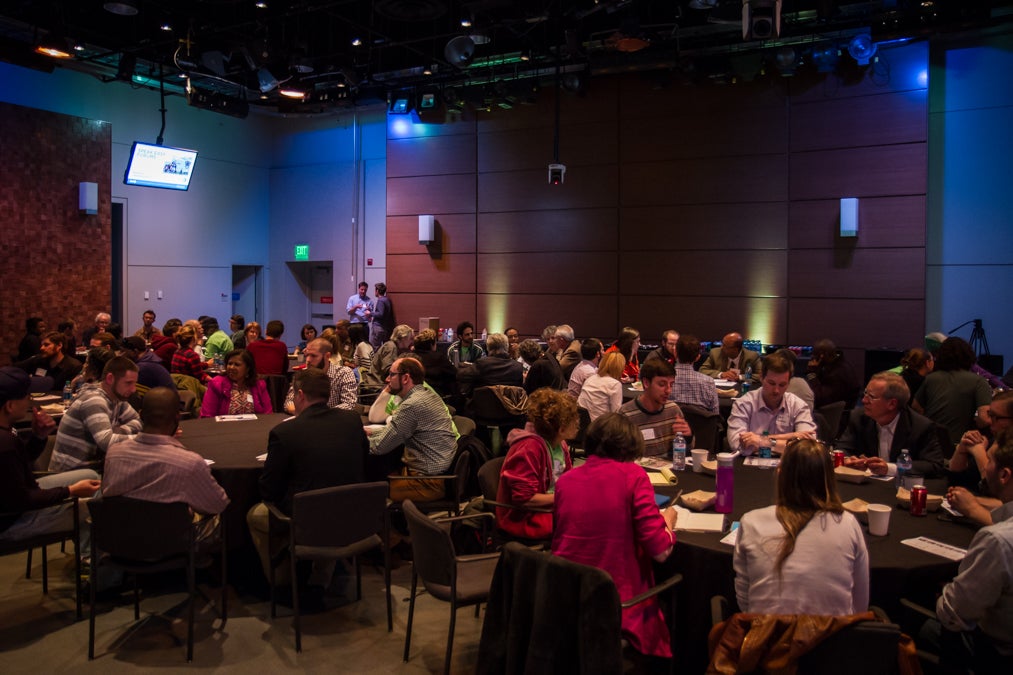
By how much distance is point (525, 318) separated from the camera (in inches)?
502

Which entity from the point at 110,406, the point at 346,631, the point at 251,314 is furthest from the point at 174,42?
the point at 346,631

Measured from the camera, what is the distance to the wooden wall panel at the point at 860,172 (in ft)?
33.1

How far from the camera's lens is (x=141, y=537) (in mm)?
3633

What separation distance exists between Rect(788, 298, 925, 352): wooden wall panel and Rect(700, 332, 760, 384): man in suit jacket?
2.73 m

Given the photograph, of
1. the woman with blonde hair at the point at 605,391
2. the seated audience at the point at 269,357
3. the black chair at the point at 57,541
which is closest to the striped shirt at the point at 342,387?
the woman with blonde hair at the point at 605,391

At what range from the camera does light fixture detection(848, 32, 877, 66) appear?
9406 mm

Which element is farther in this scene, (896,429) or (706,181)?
(706,181)

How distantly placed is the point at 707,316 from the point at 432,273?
15.6ft

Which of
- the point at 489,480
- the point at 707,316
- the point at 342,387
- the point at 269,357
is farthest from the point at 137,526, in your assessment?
the point at 707,316

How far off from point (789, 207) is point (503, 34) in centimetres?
485

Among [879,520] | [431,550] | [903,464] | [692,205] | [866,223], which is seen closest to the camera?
[879,520]

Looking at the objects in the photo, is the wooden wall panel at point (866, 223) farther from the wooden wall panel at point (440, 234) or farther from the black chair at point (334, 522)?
the black chair at point (334, 522)

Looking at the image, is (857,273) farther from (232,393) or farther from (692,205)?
(232,393)

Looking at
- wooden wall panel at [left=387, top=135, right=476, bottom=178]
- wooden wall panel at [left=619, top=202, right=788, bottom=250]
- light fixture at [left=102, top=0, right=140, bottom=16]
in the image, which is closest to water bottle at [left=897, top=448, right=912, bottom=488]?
wooden wall panel at [left=619, top=202, right=788, bottom=250]
